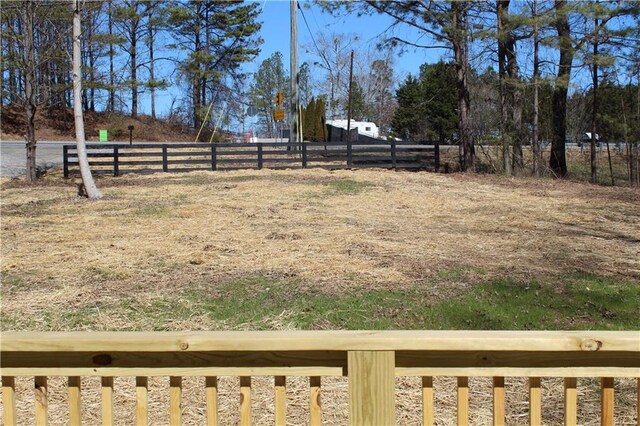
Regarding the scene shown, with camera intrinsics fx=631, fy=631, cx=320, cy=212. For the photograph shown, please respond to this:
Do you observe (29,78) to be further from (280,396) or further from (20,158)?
(280,396)

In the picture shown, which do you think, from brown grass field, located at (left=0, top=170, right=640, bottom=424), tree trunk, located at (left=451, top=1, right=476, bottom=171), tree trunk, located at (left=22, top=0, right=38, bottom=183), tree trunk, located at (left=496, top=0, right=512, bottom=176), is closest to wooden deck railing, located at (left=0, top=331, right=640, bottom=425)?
brown grass field, located at (left=0, top=170, right=640, bottom=424)

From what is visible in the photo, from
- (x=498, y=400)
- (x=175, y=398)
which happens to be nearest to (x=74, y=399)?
(x=175, y=398)

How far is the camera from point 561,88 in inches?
846

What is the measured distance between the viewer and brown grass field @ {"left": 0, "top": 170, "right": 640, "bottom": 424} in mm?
4527

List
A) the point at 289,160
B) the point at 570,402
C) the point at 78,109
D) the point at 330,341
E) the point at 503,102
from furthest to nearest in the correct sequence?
the point at 289,160 → the point at 503,102 → the point at 78,109 → the point at 570,402 → the point at 330,341

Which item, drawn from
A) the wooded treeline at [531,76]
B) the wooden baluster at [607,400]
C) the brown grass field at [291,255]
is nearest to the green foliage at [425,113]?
the wooded treeline at [531,76]

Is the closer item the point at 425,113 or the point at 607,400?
the point at 607,400

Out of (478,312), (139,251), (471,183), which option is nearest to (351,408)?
(478,312)

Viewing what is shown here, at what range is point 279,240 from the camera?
365 inches

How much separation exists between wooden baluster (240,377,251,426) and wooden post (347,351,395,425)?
1.27 feet

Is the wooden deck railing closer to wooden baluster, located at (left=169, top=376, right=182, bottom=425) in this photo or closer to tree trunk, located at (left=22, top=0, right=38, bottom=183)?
wooden baluster, located at (left=169, top=376, right=182, bottom=425)

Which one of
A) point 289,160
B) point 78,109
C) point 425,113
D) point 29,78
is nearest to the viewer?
point 78,109

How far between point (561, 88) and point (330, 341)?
2158cm

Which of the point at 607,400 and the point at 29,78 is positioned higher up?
the point at 29,78
